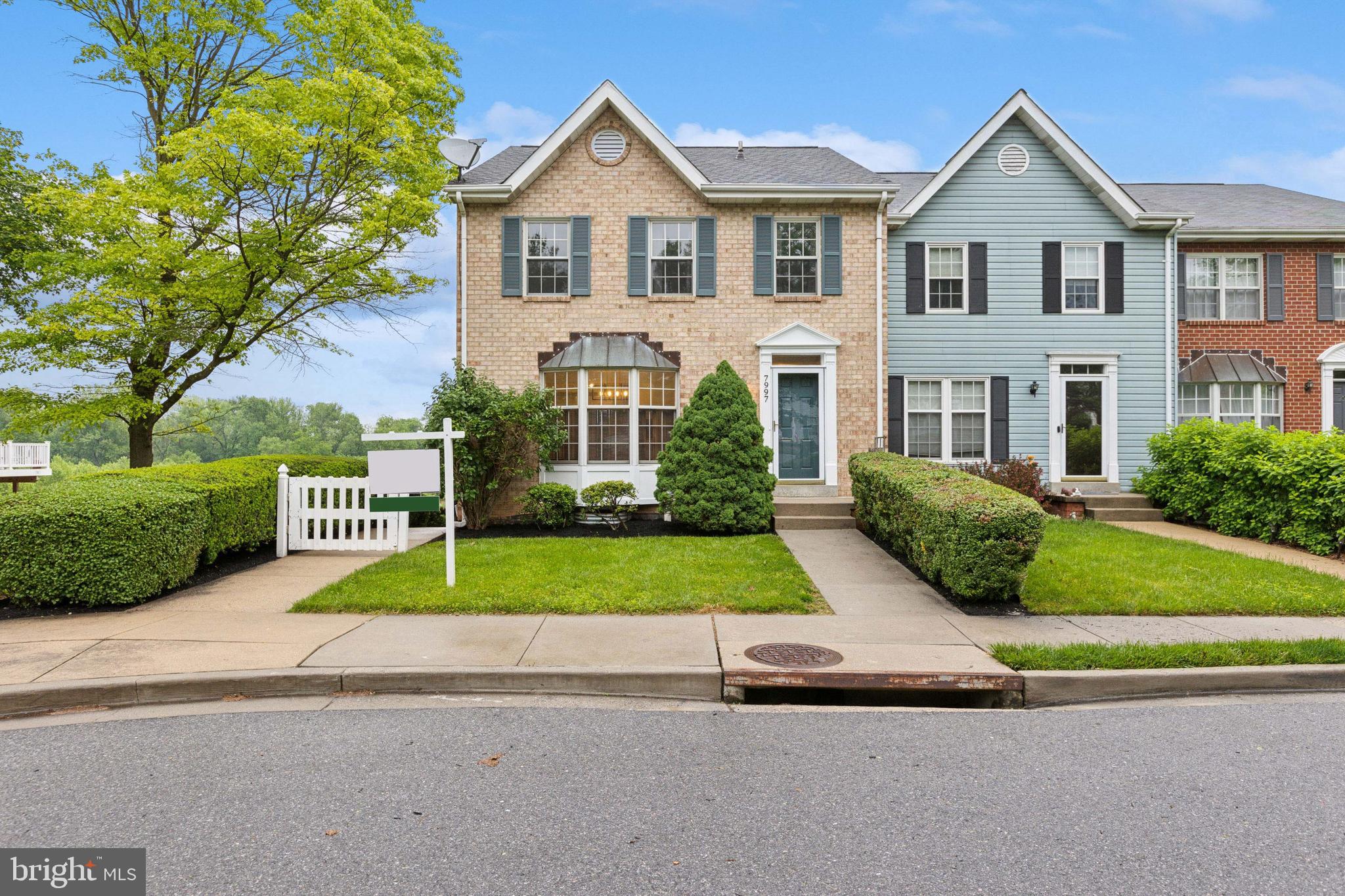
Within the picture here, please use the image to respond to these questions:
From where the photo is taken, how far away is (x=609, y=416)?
1289 cm

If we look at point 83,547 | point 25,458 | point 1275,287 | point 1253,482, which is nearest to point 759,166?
point 1253,482

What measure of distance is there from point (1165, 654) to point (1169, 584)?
9.16 ft

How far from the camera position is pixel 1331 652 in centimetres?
507

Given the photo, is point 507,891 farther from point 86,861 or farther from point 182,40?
point 182,40

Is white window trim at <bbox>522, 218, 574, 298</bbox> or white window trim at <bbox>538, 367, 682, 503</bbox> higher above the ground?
white window trim at <bbox>522, 218, 574, 298</bbox>

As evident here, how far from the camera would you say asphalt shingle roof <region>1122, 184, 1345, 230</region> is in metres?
15.2

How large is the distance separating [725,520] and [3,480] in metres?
22.7

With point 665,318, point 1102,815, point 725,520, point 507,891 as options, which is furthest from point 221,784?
point 665,318

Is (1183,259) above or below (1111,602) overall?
above

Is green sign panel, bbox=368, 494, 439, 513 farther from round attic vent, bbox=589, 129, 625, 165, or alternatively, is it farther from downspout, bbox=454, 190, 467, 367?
round attic vent, bbox=589, 129, 625, 165

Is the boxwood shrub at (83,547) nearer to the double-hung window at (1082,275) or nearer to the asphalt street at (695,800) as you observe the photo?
the asphalt street at (695,800)

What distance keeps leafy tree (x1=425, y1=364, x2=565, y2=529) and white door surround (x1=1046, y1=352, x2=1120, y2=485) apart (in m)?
9.92

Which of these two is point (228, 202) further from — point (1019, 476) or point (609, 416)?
point (1019, 476)

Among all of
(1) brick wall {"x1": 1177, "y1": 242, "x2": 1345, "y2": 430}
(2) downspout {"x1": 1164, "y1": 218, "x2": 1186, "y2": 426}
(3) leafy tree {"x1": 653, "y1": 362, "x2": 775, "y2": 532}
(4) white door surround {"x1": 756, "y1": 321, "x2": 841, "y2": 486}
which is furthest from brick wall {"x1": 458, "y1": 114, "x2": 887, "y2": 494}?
(1) brick wall {"x1": 1177, "y1": 242, "x2": 1345, "y2": 430}
